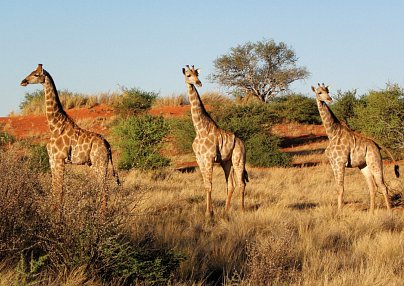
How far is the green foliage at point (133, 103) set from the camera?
3421 centimetres

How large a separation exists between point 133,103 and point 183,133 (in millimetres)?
8023

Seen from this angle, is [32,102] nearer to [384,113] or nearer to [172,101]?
[172,101]

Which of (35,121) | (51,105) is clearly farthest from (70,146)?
(35,121)

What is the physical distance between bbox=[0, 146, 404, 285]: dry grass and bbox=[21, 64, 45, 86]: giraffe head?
2.92 m

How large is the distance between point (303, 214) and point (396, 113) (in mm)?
13637

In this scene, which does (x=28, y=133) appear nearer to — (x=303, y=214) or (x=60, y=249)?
(x=303, y=214)

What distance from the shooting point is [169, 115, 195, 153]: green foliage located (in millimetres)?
26969

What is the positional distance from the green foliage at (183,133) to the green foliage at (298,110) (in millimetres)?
10475

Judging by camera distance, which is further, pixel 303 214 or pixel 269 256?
pixel 303 214

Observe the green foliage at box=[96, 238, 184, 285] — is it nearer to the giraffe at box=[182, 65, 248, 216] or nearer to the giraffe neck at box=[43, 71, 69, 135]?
the giraffe at box=[182, 65, 248, 216]

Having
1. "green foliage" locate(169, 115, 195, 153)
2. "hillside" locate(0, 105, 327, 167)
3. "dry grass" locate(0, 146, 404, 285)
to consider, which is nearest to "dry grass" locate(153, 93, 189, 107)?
"hillside" locate(0, 105, 327, 167)

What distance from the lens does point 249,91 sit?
52.9 metres

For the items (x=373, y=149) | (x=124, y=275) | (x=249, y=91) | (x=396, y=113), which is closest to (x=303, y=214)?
(x=373, y=149)

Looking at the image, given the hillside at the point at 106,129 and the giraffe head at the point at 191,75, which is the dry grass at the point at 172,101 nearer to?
the hillside at the point at 106,129
